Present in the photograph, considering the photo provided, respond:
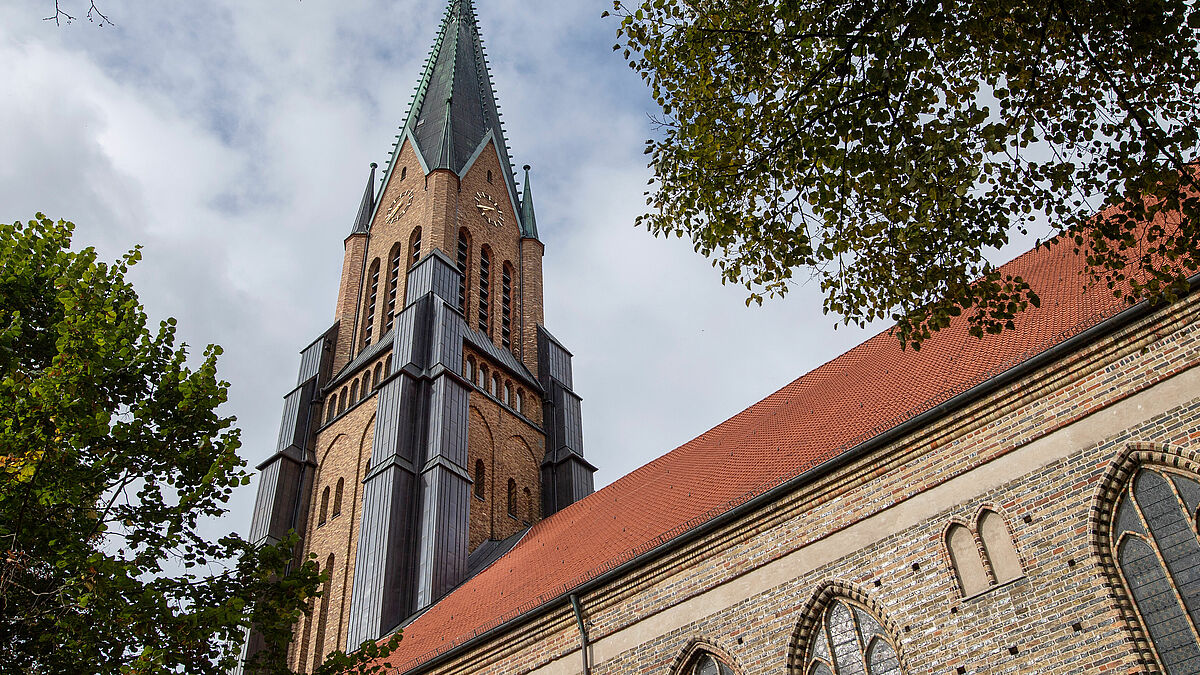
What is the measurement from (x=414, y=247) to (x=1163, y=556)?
23.4m

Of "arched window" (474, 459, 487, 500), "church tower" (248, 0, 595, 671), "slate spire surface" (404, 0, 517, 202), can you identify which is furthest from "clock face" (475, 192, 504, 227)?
"arched window" (474, 459, 487, 500)

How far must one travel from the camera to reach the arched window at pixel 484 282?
1099 inches

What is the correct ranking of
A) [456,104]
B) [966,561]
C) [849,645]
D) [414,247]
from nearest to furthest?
[966,561] → [849,645] → [414,247] → [456,104]

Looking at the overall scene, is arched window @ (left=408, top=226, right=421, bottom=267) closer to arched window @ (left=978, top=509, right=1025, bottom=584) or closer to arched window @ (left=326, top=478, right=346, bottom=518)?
arched window @ (left=326, top=478, right=346, bottom=518)

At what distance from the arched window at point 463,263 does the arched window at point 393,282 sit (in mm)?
1710

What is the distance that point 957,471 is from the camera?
10.0 metres

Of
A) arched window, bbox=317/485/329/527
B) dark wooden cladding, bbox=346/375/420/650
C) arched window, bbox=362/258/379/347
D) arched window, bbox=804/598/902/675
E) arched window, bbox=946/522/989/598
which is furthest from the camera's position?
arched window, bbox=362/258/379/347

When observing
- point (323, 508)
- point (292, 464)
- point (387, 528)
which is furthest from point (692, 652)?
point (292, 464)

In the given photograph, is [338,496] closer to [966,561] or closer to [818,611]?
[818,611]

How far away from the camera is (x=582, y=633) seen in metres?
→ 12.5

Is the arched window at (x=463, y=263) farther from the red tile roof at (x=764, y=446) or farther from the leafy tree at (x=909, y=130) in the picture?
the leafy tree at (x=909, y=130)

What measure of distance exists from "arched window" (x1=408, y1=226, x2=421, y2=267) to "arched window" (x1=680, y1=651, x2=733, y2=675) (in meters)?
18.9

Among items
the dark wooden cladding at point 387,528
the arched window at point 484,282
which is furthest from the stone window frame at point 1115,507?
the arched window at point 484,282

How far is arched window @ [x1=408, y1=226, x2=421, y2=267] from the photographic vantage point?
28448 millimetres
